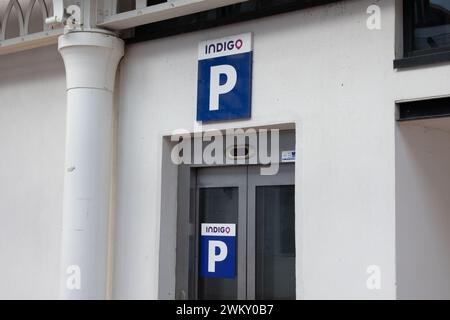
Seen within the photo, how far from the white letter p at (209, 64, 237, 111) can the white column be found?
989 mm

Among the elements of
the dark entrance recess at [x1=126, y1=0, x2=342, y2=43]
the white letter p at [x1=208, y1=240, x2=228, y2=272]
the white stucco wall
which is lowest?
the white letter p at [x1=208, y1=240, x2=228, y2=272]

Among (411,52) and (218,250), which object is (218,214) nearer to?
(218,250)

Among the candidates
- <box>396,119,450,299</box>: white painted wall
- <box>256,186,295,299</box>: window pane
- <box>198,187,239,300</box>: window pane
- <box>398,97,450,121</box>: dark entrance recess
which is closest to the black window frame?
<box>398,97,450,121</box>: dark entrance recess

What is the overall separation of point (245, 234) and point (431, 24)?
85.5 inches

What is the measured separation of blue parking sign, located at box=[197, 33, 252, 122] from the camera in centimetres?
543

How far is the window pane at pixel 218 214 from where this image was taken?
5.71 metres

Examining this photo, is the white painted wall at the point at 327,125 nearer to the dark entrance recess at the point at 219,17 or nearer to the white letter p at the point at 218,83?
the dark entrance recess at the point at 219,17

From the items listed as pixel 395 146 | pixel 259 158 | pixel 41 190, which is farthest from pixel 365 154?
pixel 41 190

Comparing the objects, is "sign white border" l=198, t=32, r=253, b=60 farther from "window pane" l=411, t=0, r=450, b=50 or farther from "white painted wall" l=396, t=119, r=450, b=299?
"white painted wall" l=396, t=119, r=450, b=299

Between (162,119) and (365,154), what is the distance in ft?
6.25

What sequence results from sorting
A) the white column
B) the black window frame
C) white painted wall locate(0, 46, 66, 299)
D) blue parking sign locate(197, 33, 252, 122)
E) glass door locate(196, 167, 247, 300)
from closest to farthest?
the black window frame → blue parking sign locate(197, 33, 252, 122) → glass door locate(196, 167, 247, 300) → the white column → white painted wall locate(0, 46, 66, 299)

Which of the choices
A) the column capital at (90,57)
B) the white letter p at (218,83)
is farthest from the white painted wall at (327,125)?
the column capital at (90,57)

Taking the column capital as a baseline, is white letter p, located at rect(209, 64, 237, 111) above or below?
below

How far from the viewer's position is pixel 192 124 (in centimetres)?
571
